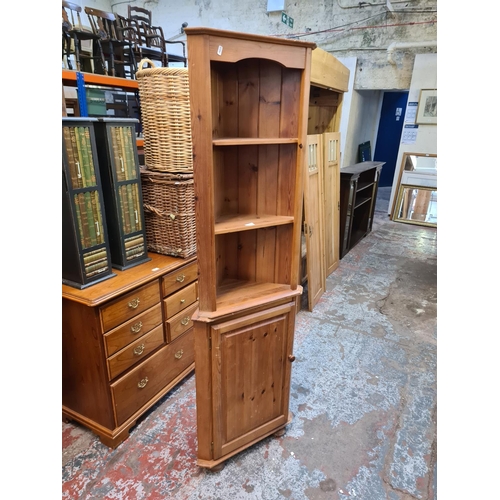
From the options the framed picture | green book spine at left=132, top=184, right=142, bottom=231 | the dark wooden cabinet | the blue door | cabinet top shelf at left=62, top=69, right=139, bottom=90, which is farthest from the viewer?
the blue door

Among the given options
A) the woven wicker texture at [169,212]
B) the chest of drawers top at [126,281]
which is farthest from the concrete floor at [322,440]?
the woven wicker texture at [169,212]

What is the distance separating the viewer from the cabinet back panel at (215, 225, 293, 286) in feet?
5.48

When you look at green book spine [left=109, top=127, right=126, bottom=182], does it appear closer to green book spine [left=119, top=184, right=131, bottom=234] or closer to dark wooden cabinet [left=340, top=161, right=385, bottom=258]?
green book spine [left=119, top=184, right=131, bottom=234]

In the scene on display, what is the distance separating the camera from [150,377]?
Result: 1.97 metres

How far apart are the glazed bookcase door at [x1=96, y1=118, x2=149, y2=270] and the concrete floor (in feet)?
3.24

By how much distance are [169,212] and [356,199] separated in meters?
3.96

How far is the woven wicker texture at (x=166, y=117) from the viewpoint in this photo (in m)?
1.79

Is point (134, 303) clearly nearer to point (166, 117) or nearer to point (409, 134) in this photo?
point (166, 117)

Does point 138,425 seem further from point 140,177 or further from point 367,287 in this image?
point 367,287

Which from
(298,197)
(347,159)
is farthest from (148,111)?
(347,159)

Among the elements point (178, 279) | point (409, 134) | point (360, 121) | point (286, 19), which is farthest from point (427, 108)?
point (178, 279)

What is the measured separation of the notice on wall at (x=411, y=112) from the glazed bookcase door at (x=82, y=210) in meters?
5.75

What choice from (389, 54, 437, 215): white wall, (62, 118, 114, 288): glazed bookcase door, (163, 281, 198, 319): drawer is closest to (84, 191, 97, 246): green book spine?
(62, 118, 114, 288): glazed bookcase door

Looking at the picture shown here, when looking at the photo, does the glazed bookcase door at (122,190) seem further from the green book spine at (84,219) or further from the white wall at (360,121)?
the white wall at (360,121)
